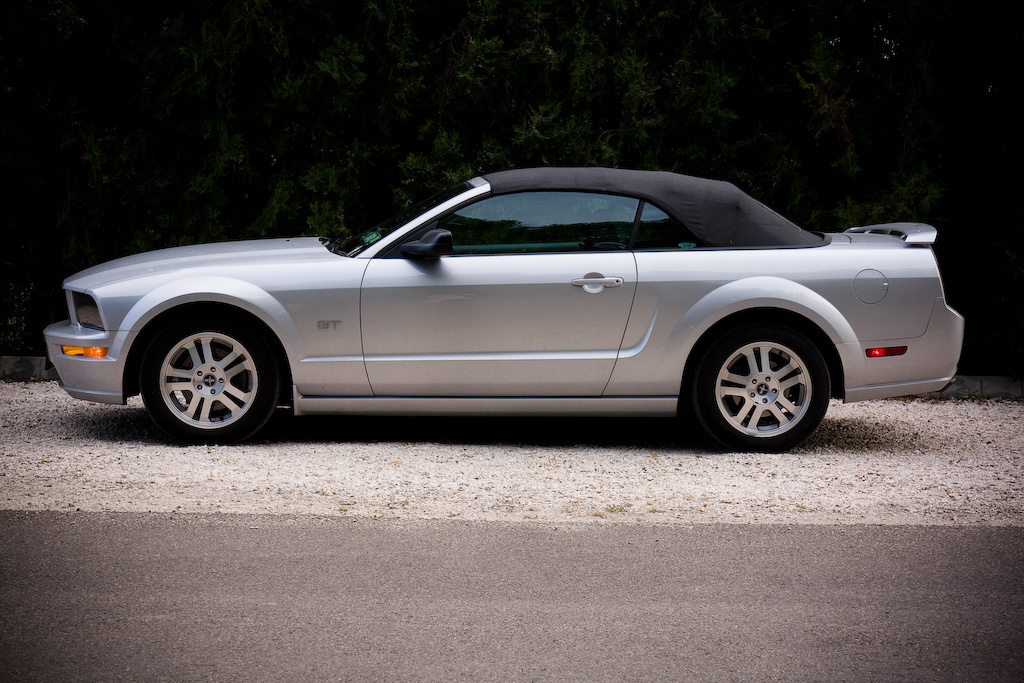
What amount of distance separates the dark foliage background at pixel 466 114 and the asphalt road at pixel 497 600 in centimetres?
499

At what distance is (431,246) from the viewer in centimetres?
593

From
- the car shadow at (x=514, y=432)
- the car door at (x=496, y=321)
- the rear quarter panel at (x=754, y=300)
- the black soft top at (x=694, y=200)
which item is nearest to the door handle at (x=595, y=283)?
the car door at (x=496, y=321)

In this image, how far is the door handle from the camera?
5992 mm

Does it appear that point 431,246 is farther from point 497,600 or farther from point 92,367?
point 497,600

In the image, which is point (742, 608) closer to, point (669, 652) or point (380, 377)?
point (669, 652)

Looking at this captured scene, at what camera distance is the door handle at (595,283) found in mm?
5992

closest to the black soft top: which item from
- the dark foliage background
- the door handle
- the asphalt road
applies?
the door handle

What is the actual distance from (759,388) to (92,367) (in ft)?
12.9

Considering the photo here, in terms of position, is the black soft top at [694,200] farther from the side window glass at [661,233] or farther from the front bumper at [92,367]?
the front bumper at [92,367]

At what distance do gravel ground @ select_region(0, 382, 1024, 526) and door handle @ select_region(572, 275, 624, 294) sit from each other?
1.00m

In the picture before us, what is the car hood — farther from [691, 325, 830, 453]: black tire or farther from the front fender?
[691, 325, 830, 453]: black tire

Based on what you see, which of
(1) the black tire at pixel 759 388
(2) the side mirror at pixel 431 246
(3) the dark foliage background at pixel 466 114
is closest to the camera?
(2) the side mirror at pixel 431 246

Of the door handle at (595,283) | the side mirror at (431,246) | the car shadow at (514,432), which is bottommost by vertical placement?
the car shadow at (514,432)

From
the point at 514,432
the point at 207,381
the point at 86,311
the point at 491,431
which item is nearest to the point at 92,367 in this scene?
the point at 86,311
